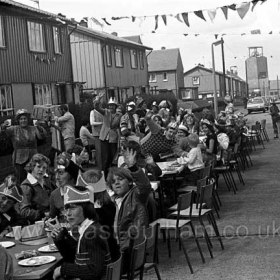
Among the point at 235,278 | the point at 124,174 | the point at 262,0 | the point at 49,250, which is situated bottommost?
the point at 235,278

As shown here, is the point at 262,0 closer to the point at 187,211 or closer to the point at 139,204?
the point at 187,211

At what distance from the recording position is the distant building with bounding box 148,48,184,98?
72.8m

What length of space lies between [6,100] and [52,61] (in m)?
4.20

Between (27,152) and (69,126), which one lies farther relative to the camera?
(69,126)

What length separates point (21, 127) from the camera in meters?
10.9

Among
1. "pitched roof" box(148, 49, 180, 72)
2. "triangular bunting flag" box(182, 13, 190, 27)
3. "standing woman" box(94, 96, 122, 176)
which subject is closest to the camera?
"standing woman" box(94, 96, 122, 176)

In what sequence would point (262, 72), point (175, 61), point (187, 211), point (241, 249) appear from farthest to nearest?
point (262, 72), point (175, 61), point (187, 211), point (241, 249)

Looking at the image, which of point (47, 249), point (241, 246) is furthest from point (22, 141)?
point (47, 249)

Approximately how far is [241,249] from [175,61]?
220ft

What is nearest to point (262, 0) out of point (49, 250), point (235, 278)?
point (235, 278)

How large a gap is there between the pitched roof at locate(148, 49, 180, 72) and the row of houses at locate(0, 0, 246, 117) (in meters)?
31.1

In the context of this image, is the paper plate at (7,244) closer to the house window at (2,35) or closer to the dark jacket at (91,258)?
the dark jacket at (91,258)

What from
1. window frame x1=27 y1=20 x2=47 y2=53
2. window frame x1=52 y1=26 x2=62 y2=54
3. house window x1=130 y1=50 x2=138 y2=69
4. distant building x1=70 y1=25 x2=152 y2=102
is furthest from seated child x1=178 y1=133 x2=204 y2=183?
house window x1=130 y1=50 x2=138 y2=69

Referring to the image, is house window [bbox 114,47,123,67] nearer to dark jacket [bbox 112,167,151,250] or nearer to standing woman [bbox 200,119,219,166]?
standing woman [bbox 200,119,219,166]
